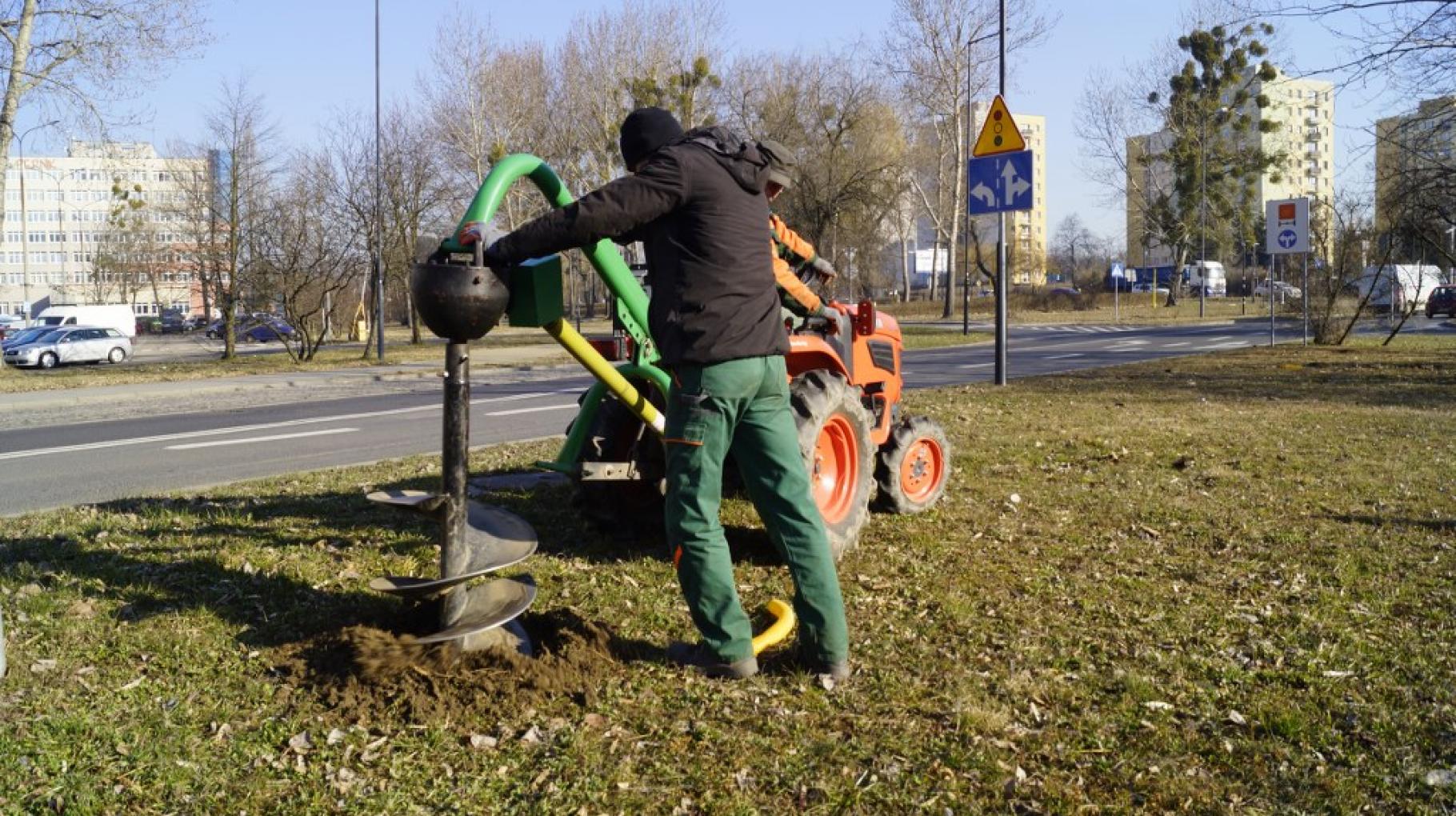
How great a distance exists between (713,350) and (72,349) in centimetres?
4059

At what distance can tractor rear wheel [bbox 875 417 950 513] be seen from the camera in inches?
270

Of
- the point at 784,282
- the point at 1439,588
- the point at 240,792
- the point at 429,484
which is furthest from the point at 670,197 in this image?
the point at 429,484

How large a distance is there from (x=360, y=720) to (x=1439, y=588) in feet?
16.1

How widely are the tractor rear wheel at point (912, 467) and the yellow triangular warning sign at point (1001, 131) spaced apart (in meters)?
8.56

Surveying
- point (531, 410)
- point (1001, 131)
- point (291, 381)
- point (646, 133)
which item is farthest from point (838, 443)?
point (291, 381)

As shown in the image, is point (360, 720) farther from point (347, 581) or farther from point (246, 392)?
point (246, 392)

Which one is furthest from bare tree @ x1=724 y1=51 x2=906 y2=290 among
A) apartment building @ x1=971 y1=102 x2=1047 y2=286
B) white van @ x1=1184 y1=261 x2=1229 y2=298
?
white van @ x1=1184 y1=261 x2=1229 y2=298

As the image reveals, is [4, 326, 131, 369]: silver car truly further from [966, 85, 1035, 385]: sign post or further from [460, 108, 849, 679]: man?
[460, 108, 849, 679]: man

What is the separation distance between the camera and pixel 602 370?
4562mm

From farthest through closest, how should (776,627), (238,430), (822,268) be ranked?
(238,430) < (822,268) < (776,627)

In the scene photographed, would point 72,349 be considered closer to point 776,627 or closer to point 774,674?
point 776,627

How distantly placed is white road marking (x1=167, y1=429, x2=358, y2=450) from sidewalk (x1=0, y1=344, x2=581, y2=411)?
299 inches

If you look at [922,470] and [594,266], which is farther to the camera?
[922,470]

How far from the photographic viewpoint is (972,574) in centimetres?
557
